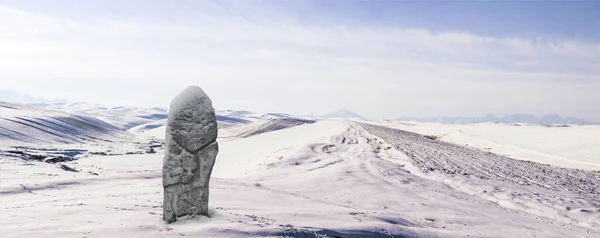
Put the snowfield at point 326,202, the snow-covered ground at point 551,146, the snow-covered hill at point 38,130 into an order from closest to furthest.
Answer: the snowfield at point 326,202
the snow-covered hill at point 38,130
the snow-covered ground at point 551,146

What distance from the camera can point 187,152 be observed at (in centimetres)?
984

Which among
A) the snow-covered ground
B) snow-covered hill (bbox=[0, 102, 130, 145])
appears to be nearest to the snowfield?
snow-covered hill (bbox=[0, 102, 130, 145])

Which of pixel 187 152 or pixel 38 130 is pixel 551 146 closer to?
pixel 187 152

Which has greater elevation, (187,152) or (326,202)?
(187,152)

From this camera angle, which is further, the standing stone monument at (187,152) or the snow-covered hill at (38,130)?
the snow-covered hill at (38,130)

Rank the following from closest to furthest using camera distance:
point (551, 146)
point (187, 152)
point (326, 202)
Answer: point (187, 152), point (326, 202), point (551, 146)

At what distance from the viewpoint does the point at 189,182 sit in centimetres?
998

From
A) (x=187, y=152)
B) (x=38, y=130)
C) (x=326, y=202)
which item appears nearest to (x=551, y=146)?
(x=326, y=202)

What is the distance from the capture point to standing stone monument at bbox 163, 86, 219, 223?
9750mm

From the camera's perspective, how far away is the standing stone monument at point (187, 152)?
975 cm

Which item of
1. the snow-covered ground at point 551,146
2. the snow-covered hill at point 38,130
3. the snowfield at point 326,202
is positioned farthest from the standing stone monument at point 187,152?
the snow-covered ground at point 551,146

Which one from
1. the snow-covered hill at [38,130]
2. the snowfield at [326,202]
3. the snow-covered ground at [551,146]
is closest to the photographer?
the snowfield at [326,202]

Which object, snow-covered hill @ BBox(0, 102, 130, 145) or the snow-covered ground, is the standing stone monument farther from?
the snow-covered ground

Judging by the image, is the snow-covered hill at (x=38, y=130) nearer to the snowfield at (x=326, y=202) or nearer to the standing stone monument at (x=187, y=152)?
the snowfield at (x=326, y=202)
